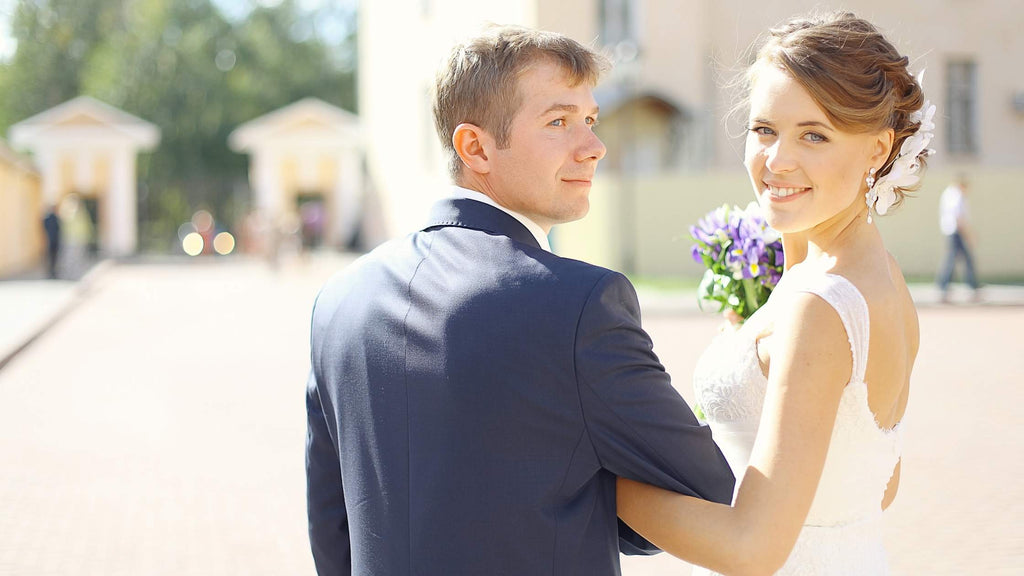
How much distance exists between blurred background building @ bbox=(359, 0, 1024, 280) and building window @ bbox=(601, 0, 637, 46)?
2 centimetres

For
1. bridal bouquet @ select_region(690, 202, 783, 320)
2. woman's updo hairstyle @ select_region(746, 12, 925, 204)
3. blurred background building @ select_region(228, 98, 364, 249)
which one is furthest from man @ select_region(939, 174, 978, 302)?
blurred background building @ select_region(228, 98, 364, 249)

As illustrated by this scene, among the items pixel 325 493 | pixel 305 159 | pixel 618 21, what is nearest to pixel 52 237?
pixel 305 159

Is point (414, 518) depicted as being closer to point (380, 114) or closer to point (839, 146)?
point (839, 146)

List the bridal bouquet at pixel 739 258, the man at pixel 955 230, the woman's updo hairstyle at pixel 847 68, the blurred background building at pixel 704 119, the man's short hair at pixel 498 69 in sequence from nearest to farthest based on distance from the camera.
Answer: the man's short hair at pixel 498 69 → the woman's updo hairstyle at pixel 847 68 → the bridal bouquet at pixel 739 258 → the man at pixel 955 230 → the blurred background building at pixel 704 119

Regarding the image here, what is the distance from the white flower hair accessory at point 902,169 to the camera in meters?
2.33

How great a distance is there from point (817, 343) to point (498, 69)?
0.72m

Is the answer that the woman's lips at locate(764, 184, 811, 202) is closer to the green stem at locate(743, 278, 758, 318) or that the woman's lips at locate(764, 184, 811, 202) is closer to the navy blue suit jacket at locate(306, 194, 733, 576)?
the navy blue suit jacket at locate(306, 194, 733, 576)

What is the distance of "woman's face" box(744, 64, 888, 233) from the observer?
2207 millimetres

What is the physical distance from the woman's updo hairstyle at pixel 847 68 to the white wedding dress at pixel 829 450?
0.32 meters

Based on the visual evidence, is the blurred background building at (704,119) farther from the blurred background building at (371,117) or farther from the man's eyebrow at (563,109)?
the man's eyebrow at (563,109)

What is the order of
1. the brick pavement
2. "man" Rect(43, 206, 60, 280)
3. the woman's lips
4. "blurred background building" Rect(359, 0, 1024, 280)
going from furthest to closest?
1. "man" Rect(43, 206, 60, 280)
2. "blurred background building" Rect(359, 0, 1024, 280)
3. the brick pavement
4. the woman's lips

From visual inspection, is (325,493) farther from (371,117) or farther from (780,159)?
(371,117)

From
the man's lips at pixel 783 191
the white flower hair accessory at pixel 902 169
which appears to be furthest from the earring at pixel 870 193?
the man's lips at pixel 783 191

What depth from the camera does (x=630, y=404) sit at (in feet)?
5.74
